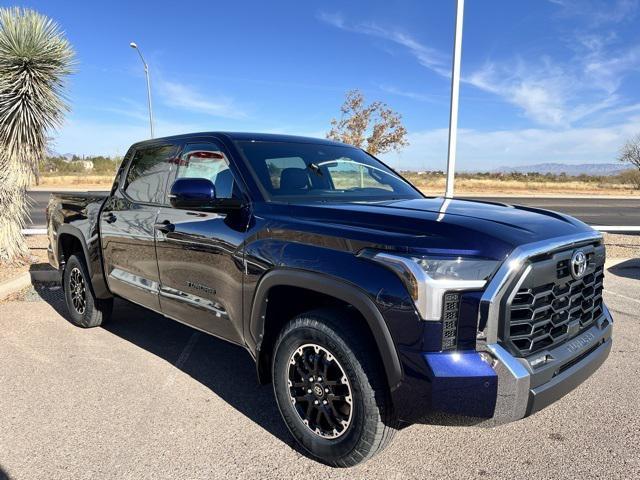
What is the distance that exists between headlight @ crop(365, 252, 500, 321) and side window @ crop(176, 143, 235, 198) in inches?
63.0

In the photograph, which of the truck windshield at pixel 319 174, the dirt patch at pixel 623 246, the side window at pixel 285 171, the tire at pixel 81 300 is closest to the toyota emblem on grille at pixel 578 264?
the truck windshield at pixel 319 174

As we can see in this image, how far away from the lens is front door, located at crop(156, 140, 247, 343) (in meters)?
3.24

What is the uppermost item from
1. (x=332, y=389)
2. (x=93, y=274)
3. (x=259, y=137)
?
(x=259, y=137)

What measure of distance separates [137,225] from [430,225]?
8.89 feet

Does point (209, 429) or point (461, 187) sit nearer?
point (209, 429)

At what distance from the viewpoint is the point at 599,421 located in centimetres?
333

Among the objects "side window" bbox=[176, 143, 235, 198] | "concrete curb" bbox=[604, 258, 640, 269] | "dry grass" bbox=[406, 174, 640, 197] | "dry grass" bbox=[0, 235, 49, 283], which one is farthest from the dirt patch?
"dry grass" bbox=[406, 174, 640, 197]

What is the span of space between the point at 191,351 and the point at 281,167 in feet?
7.12

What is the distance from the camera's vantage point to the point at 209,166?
3785 millimetres

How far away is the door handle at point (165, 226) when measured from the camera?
147 inches

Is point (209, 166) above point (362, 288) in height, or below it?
above

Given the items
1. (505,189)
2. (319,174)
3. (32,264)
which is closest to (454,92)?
(319,174)

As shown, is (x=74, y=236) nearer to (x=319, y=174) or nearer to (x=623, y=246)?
(x=319, y=174)

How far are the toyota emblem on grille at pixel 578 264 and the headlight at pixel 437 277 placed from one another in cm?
62
